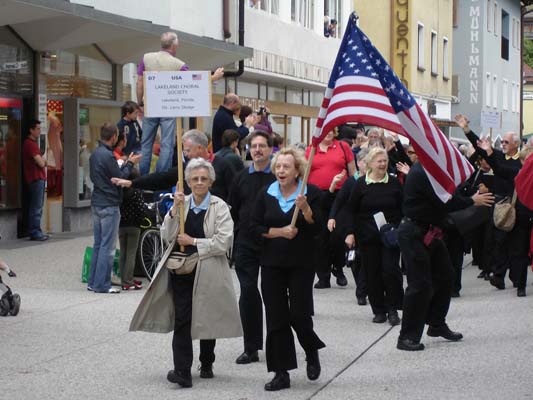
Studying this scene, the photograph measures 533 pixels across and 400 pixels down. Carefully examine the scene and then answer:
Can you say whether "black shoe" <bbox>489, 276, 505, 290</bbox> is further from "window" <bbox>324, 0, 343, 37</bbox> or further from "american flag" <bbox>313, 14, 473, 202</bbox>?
"window" <bbox>324, 0, 343, 37</bbox>

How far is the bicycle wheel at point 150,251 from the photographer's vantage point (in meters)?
14.9

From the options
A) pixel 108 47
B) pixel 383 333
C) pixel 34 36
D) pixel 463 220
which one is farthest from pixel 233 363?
pixel 108 47

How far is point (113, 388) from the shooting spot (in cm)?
870

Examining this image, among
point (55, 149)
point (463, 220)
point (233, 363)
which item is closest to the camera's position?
point (233, 363)

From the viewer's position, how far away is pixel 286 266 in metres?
8.78

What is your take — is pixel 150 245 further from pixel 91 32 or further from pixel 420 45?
pixel 420 45

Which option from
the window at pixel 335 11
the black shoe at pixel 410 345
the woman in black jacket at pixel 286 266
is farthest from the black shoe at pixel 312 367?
the window at pixel 335 11

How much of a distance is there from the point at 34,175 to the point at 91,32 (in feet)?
7.83

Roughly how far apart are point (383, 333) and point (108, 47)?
36.2ft

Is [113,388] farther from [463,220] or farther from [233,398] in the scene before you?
[463,220]

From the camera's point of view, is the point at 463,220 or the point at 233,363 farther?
the point at 463,220

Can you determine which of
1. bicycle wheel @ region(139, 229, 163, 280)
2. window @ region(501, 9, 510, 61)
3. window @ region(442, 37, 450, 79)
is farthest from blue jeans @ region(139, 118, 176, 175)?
window @ region(501, 9, 510, 61)

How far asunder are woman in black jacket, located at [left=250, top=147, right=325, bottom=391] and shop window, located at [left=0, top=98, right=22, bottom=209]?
10.5 meters

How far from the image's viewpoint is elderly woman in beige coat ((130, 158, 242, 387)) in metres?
8.79
